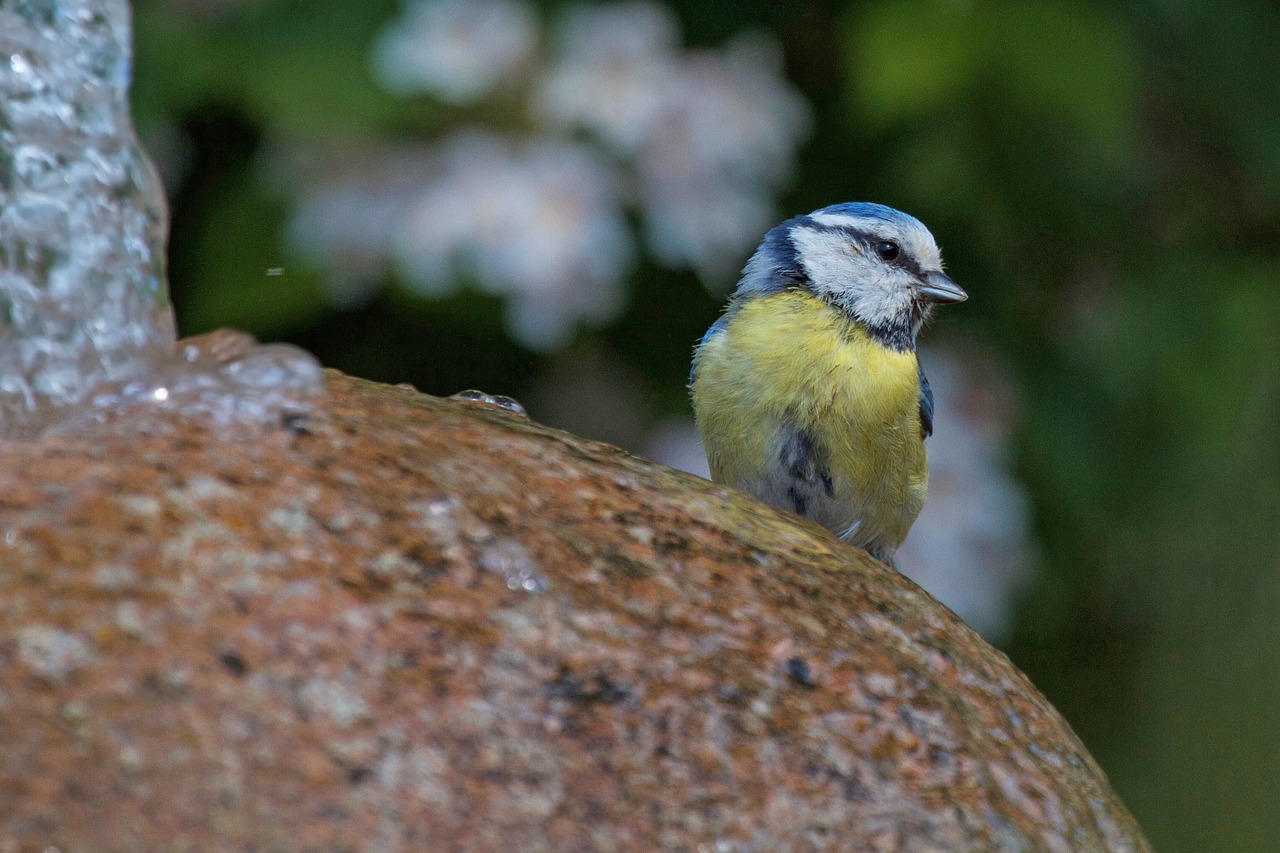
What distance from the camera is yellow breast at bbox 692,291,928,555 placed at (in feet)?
8.13

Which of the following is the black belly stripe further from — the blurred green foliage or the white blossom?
the white blossom

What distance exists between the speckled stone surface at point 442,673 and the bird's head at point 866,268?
1.08m

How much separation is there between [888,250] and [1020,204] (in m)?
0.72

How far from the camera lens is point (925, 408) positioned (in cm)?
277

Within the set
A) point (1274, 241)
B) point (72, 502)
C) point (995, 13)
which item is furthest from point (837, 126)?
point (72, 502)

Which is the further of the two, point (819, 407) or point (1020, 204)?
point (1020, 204)

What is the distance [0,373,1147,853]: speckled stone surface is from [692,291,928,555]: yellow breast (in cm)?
82

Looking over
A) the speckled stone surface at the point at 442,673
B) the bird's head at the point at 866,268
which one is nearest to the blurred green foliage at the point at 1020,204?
the bird's head at the point at 866,268

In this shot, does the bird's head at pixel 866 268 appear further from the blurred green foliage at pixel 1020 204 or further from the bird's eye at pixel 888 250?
the blurred green foliage at pixel 1020 204

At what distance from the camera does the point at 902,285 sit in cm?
272

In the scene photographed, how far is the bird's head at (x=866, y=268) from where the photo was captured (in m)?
2.66

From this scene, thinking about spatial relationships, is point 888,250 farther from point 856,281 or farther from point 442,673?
point 442,673

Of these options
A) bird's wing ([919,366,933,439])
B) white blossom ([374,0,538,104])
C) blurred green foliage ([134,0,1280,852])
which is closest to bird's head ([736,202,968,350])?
bird's wing ([919,366,933,439])

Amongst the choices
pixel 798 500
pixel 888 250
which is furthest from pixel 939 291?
pixel 798 500
